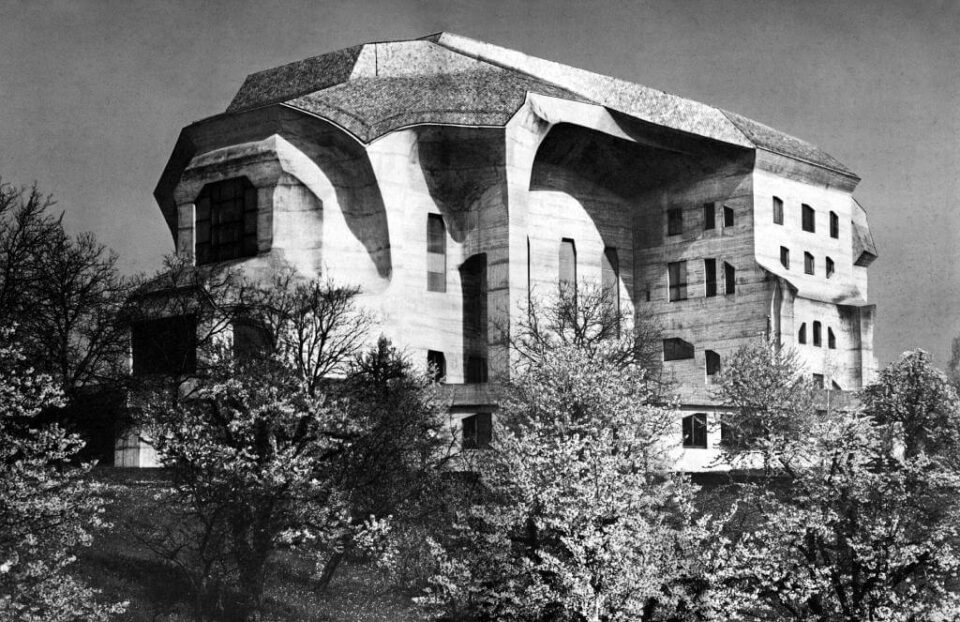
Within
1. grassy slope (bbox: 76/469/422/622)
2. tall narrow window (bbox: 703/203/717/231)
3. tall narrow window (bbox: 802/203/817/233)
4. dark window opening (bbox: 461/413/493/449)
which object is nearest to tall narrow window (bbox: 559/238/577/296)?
tall narrow window (bbox: 703/203/717/231)

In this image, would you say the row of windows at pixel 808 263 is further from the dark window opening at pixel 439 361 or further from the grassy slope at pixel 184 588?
the grassy slope at pixel 184 588

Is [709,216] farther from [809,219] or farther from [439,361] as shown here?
[439,361]

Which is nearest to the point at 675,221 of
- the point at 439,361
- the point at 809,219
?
the point at 809,219

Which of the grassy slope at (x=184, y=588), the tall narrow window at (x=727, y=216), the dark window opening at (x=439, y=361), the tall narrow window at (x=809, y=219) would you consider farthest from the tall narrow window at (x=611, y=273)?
the grassy slope at (x=184, y=588)

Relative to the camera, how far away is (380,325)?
64562mm

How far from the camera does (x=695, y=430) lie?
6494cm

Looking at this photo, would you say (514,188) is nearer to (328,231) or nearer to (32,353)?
(328,231)

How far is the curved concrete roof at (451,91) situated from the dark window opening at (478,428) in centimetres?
1445

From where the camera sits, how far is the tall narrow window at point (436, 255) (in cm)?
6888

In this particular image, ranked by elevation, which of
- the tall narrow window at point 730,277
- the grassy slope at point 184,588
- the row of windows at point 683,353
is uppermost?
the tall narrow window at point 730,277

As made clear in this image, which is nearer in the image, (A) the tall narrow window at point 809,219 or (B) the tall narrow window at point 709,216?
(B) the tall narrow window at point 709,216

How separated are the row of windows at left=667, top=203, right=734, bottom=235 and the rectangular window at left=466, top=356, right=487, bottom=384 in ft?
46.8

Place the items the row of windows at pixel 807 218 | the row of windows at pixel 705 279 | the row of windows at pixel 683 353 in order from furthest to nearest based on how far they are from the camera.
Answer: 1. the row of windows at pixel 807 218
2. the row of windows at pixel 705 279
3. the row of windows at pixel 683 353

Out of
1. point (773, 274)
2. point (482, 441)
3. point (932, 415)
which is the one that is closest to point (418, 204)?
point (482, 441)
